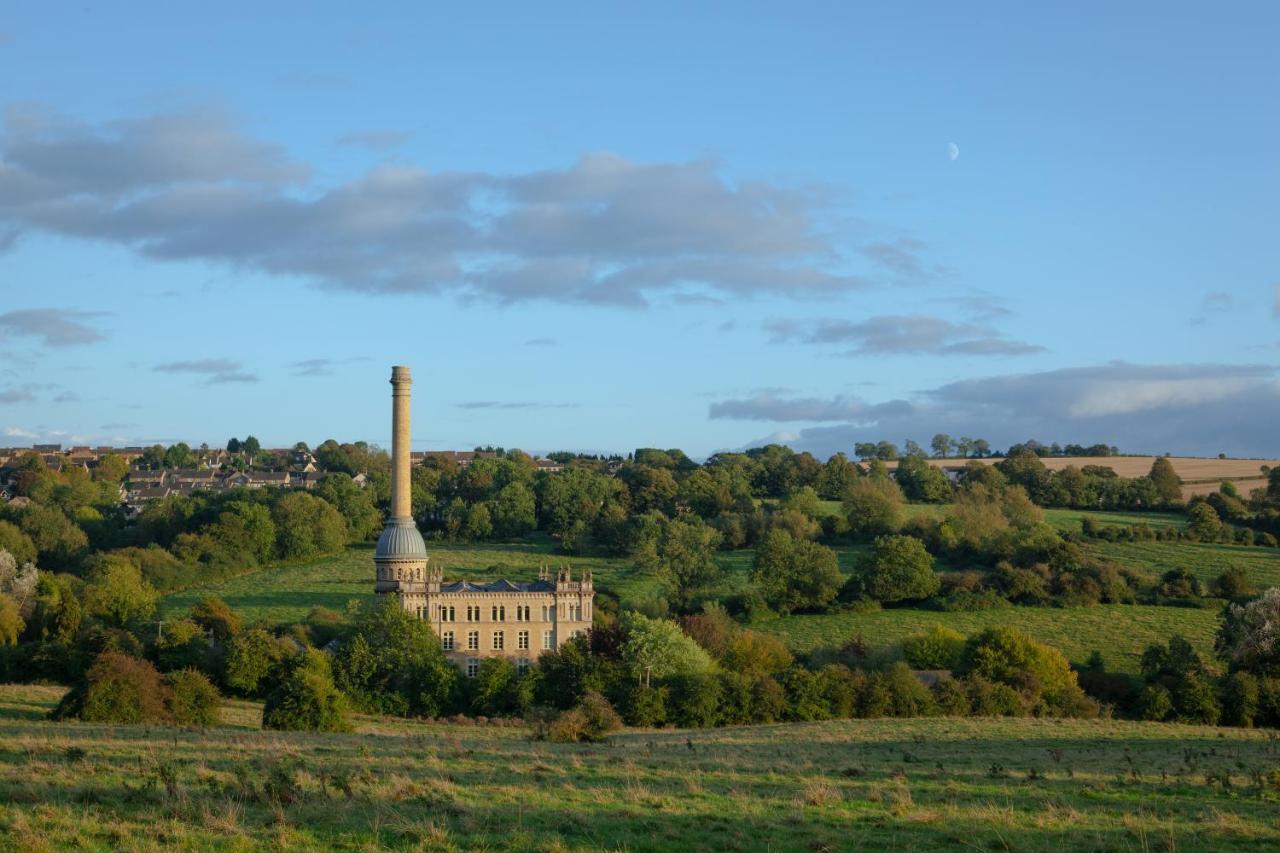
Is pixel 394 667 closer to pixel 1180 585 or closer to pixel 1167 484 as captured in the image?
pixel 1180 585

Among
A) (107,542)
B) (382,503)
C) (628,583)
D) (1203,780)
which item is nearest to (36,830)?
(1203,780)

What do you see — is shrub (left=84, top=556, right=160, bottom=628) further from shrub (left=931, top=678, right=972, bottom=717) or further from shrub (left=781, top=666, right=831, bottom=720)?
shrub (left=931, top=678, right=972, bottom=717)

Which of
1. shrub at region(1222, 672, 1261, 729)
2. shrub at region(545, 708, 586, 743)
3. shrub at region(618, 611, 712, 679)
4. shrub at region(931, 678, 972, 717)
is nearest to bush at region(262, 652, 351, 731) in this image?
shrub at region(545, 708, 586, 743)

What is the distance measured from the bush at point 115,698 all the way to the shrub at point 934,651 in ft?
131

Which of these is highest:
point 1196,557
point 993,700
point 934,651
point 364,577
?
point 1196,557

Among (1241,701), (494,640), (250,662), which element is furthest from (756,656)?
(250,662)

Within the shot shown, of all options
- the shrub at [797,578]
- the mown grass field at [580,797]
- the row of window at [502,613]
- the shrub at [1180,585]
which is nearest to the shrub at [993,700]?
the mown grass field at [580,797]

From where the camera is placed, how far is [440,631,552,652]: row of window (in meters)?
75.6

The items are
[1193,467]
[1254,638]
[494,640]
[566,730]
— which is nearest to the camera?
[566,730]

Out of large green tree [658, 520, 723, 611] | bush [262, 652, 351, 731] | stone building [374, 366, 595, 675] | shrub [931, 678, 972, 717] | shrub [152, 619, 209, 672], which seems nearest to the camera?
bush [262, 652, 351, 731]

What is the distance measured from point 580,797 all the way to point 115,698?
1023 inches

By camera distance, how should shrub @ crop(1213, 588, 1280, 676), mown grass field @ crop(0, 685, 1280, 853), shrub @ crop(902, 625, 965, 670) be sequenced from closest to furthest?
1. mown grass field @ crop(0, 685, 1280, 853)
2. shrub @ crop(1213, 588, 1280, 676)
3. shrub @ crop(902, 625, 965, 670)

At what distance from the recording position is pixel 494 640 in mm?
76188

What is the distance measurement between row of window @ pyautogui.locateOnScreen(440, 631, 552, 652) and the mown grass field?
4002cm
